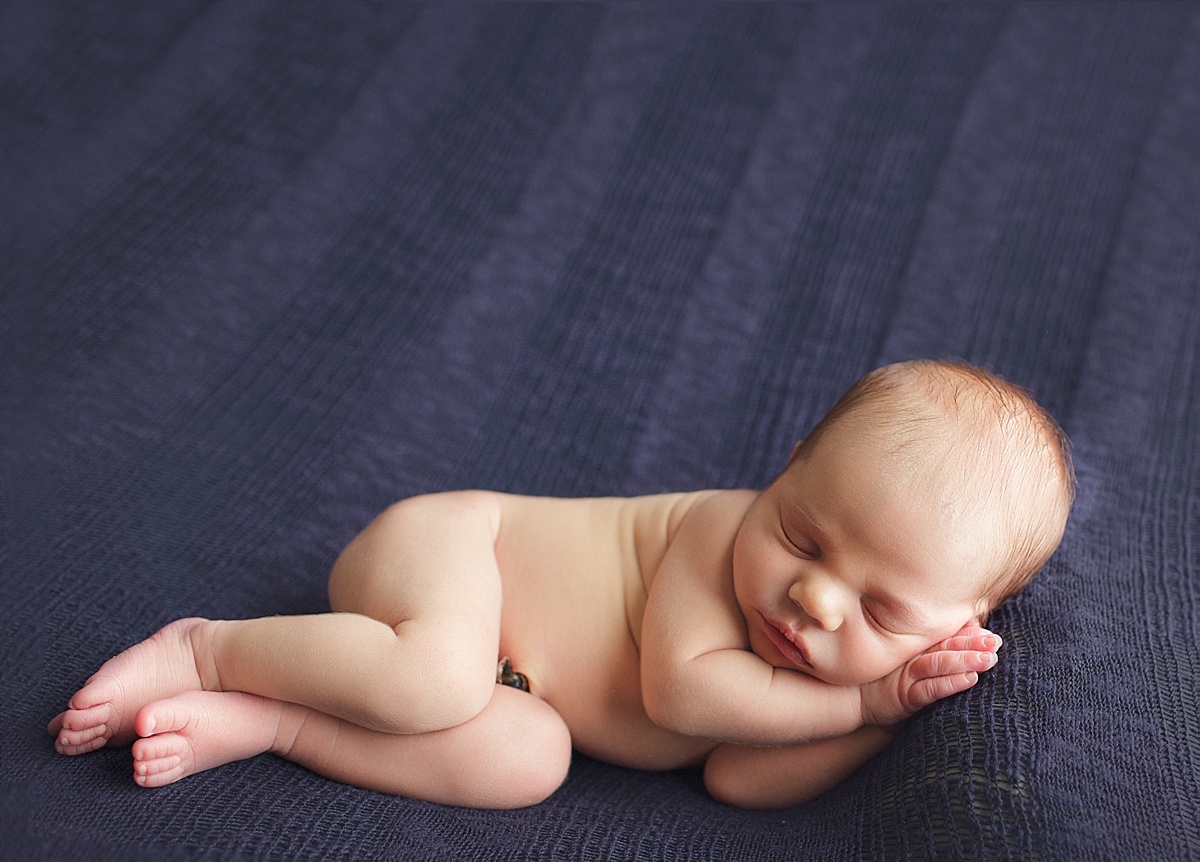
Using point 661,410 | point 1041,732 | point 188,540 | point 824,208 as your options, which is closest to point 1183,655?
point 1041,732

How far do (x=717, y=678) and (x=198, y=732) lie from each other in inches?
16.8

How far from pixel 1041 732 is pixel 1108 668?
12 cm

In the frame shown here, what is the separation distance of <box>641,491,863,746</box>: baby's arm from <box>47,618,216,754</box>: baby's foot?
1.28 feet

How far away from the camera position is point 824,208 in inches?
65.1

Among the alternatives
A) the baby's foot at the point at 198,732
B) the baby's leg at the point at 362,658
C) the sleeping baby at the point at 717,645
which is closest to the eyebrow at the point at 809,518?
the sleeping baby at the point at 717,645

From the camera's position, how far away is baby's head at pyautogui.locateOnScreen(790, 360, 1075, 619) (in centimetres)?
92

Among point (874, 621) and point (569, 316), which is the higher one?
point (874, 621)

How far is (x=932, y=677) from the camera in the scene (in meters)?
0.94

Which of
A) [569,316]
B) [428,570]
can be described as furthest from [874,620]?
[569,316]

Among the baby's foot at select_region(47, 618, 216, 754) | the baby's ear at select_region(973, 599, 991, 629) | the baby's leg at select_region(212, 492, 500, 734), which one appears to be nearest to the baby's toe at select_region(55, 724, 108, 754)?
the baby's foot at select_region(47, 618, 216, 754)

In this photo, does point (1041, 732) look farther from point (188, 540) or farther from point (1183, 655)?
point (188, 540)

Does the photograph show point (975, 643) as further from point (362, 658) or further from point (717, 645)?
point (362, 658)

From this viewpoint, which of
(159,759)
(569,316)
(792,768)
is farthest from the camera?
(569,316)

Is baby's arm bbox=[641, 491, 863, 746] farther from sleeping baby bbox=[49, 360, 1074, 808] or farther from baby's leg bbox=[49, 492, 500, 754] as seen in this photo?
baby's leg bbox=[49, 492, 500, 754]
